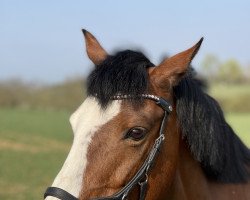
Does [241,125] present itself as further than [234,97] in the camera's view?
No

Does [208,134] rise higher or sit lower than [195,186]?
higher

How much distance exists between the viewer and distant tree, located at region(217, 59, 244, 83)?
210 feet

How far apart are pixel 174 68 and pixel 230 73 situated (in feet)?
214

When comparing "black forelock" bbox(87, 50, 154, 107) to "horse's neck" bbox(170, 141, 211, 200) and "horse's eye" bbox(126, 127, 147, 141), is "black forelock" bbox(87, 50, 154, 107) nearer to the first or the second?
"horse's eye" bbox(126, 127, 147, 141)

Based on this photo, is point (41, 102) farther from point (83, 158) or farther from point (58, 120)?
point (83, 158)

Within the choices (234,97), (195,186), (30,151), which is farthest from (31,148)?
(195,186)

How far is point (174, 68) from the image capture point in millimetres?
3805

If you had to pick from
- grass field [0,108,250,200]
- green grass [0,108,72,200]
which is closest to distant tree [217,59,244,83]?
grass field [0,108,250,200]

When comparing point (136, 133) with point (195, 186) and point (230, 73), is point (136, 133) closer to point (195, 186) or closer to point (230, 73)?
point (195, 186)

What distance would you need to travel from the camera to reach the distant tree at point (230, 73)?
64125 millimetres

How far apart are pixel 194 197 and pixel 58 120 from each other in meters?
51.0

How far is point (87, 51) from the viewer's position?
450cm

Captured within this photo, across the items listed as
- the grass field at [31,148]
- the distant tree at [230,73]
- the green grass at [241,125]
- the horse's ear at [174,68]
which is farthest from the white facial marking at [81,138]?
the distant tree at [230,73]

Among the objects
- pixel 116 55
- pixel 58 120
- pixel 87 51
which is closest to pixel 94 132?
pixel 116 55
